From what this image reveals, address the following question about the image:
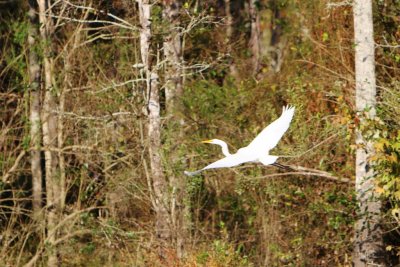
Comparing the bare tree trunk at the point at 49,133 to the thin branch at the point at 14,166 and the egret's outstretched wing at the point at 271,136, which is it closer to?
the thin branch at the point at 14,166

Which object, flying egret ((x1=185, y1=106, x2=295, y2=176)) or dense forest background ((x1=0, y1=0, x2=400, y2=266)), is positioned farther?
dense forest background ((x1=0, y1=0, x2=400, y2=266))

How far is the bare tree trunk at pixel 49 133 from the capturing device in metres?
17.8

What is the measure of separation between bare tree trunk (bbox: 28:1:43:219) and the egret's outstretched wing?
581 cm

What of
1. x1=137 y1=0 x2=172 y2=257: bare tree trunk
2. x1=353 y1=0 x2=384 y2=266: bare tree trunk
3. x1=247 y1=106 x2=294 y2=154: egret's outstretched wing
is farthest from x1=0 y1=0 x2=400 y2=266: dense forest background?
x1=247 y1=106 x2=294 y2=154: egret's outstretched wing

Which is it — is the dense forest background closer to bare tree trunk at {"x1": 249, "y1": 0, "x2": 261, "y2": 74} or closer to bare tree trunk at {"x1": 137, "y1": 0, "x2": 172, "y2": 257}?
bare tree trunk at {"x1": 137, "y1": 0, "x2": 172, "y2": 257}

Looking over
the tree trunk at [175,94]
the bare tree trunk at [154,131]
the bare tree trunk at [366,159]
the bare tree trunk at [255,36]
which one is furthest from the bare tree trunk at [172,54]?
the bare tree trunk at [255,36]

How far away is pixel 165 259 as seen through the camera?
46.9ft

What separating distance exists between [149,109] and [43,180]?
5104mm

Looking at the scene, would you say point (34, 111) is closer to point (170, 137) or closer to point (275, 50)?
point (170, 137)

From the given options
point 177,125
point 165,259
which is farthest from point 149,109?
point 165,259

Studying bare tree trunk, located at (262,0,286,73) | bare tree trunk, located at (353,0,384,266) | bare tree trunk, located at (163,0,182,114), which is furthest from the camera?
bare tree trunk, located at (262,0,286,73)

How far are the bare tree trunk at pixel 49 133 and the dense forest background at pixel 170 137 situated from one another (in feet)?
0.10

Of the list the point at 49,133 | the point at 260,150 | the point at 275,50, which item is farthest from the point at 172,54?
the point at 275,50

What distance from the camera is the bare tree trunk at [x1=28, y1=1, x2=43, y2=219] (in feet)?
59.0
